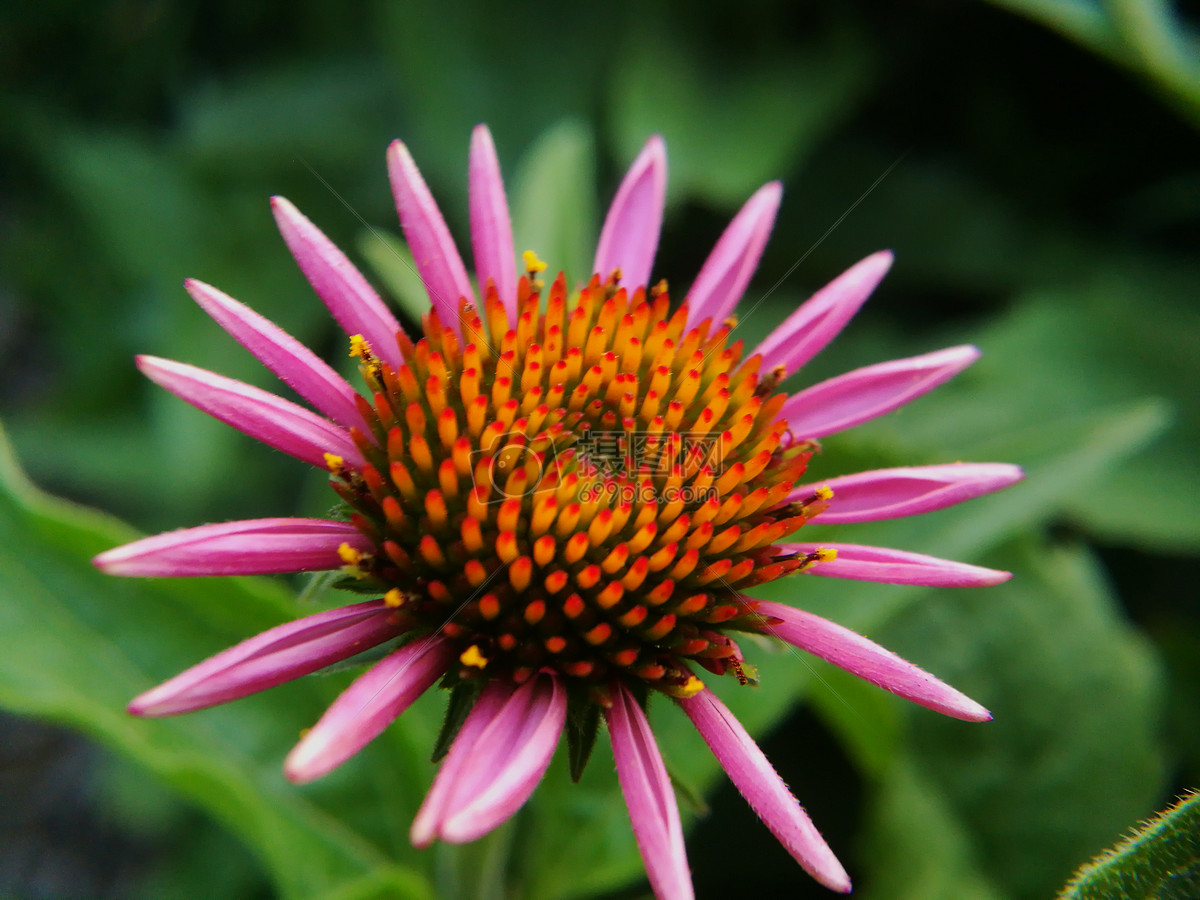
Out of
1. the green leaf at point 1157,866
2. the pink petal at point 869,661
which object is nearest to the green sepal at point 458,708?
the pink petal at point 869,661

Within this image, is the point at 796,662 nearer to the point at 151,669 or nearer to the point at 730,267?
the point at 730,267

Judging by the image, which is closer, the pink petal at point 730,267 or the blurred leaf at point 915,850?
the pink petal at point 730,267

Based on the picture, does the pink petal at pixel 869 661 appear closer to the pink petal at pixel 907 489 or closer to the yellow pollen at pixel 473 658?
the pink petal at pixel 907 489

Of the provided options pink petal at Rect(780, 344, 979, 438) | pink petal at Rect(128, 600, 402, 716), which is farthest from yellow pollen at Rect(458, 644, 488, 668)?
pink petal at Rect(780, 344, 979, 438)

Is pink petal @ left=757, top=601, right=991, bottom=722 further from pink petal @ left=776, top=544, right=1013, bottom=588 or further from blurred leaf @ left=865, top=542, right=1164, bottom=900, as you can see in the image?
blurred leaf @ left=865, top=542, right=1164, bottom=900

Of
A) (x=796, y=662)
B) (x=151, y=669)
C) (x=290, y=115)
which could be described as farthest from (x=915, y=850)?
(x=290, y=115)

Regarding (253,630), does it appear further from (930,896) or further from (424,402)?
(930,896)

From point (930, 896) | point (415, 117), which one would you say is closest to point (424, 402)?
point (930, 896)
